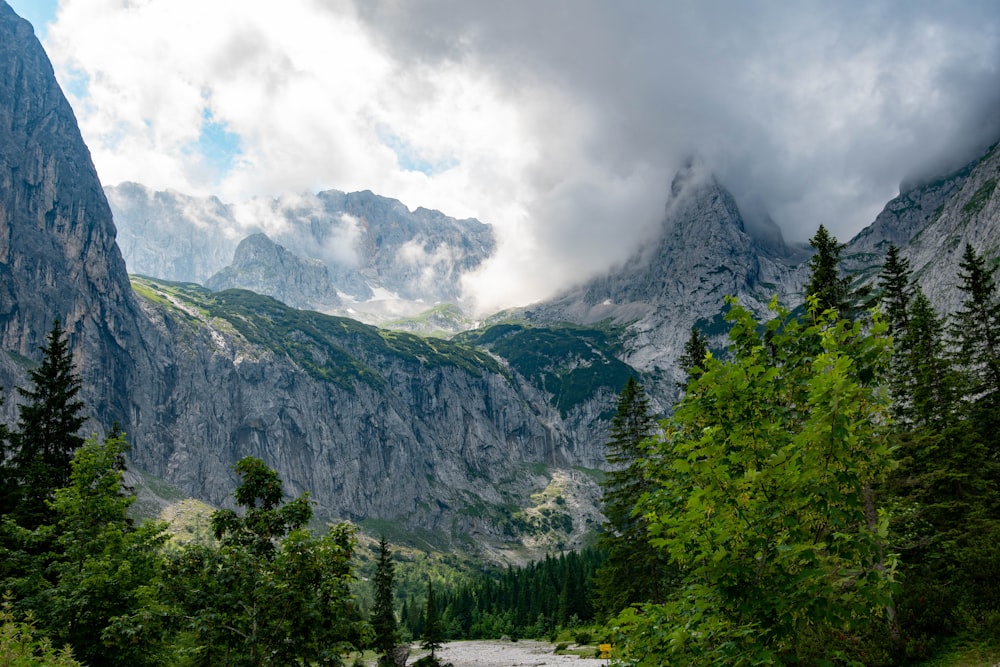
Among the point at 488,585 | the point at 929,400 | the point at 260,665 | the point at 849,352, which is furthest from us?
the point at 488,585

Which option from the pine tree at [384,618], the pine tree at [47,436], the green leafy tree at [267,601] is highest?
the pine tree at [47,436]

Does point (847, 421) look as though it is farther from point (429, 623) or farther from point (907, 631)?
point (429, 623)

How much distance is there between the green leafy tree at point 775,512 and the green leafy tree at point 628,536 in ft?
108

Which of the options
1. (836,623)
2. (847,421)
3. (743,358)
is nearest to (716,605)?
(836,623)

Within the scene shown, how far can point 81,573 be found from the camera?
1953cm

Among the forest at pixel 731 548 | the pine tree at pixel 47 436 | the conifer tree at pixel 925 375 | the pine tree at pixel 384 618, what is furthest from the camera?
the pine tree at pixel 384 618

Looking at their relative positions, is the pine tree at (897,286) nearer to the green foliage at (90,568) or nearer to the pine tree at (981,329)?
the pine tree at (981,329)

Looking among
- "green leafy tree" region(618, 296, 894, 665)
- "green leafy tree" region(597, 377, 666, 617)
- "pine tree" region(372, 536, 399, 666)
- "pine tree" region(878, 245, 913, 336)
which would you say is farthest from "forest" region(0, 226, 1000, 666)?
"pine tree" region(372, 536, 399, 666)

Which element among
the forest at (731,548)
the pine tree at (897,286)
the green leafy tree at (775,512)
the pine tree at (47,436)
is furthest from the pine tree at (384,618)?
the green leafy tree at (775,512)

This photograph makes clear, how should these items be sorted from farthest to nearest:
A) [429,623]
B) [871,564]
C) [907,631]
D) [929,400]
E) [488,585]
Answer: [488,585] → [429,623] → [929,400] → [907,631] → [871,564]

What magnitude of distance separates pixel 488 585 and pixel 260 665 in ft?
545

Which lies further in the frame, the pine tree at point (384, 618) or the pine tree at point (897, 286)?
the pine tree at point (384, 618)

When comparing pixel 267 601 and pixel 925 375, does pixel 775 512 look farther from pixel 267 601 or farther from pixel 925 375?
pixel 925 375

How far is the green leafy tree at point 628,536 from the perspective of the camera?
42.4 meters
